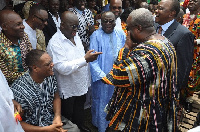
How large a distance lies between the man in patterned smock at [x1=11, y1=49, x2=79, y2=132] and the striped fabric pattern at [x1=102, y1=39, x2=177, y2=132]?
2.18 ft

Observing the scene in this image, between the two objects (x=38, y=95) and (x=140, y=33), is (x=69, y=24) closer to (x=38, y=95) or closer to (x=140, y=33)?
(x=38, y=95)

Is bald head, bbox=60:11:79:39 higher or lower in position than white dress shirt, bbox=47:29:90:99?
higher

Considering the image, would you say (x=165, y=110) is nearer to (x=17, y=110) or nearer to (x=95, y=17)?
(x=17, y=110)

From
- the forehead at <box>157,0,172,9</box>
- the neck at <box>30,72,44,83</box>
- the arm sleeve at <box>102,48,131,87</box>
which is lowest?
the neck at <box>30,72,44,83</box>

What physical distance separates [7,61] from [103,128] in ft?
5.97

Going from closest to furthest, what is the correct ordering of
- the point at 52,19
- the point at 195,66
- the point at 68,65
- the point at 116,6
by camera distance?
the point at 68,65
the point at 52,19
the point at 116,6
the point at 195,66

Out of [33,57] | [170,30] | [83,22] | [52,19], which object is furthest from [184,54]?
[52,19]

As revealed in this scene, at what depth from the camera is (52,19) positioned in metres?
3.60

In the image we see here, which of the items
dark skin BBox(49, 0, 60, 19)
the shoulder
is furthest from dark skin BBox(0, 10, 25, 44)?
dark skin BBox(49, 0, 60, 19)

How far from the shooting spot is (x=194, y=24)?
411 centimetres

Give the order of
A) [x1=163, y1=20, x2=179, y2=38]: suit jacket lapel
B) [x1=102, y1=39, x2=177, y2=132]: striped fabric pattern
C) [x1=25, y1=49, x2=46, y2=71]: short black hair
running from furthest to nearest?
[x1=163, y1=20, x2=179, y2=38]: suit jacket lapel → [x1=25, y1=49, x2=46, y2=71]: short black hair → [x1=102, y1=39, x2=177, y2=132]: striped fabric pattern

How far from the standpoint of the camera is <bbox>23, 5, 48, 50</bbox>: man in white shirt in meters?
2.87

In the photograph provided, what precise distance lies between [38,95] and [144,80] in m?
1.08

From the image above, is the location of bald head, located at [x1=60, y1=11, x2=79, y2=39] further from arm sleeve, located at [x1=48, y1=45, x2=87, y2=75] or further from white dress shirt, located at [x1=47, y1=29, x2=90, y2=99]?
arm sleeve, located at [x1=48, y1=45, x2=87, y2=75]
